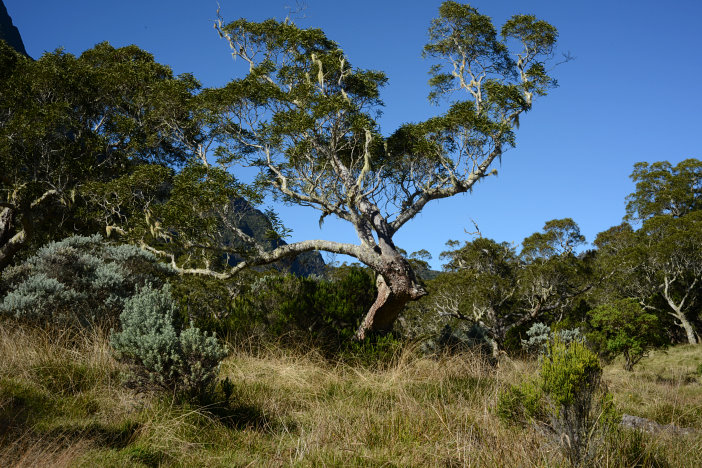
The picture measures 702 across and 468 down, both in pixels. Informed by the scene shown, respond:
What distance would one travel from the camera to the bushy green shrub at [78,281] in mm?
7934

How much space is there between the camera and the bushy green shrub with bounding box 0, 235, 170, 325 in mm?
7934

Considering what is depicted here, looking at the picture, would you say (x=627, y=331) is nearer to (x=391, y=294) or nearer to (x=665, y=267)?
(x=391, y=294)

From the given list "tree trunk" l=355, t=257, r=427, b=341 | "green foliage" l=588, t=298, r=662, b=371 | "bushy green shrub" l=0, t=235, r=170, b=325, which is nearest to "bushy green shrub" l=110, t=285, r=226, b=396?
"bushy green shrub" l=0, t=235, r=170, b=325

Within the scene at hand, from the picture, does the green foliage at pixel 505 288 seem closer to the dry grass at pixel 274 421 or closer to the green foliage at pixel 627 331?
the green foliage at pixel 627 331

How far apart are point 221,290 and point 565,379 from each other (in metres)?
11.5

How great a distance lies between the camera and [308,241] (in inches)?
453

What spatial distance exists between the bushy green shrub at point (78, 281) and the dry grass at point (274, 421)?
99cm

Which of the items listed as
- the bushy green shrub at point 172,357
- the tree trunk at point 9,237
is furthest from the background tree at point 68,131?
the bushy green shrub at point 172,357

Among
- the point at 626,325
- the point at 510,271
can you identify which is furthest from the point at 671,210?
the point at 626,325

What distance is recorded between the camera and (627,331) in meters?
13.2

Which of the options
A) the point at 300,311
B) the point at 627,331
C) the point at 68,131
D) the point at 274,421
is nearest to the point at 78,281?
the point at 300,311

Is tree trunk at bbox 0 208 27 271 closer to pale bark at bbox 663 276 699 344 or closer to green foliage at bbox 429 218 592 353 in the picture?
green foliage at bbox 429 218 592 353

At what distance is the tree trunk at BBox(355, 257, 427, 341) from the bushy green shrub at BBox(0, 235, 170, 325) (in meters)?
4.51

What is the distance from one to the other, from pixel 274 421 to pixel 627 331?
11733 millimetres
